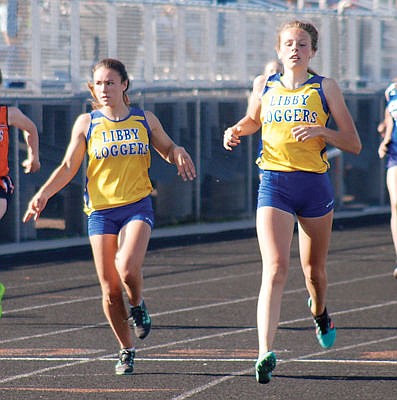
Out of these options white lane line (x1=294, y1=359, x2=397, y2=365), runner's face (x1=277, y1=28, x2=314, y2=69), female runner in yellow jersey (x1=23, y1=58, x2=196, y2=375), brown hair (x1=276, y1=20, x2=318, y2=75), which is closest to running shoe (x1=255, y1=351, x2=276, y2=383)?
female runner in yellow jersey (x1=23, y1=58, x2=196, y2=375)

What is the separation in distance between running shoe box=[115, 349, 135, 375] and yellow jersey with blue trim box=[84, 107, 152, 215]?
0.93 metres

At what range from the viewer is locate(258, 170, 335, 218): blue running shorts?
7.82 meters

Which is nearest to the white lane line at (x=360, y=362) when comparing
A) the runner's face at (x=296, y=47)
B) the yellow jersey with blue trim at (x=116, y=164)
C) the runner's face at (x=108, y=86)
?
the yellow jersey with blue trim at (x=116, y=164)

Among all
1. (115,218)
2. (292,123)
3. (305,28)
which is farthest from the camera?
(115,218)

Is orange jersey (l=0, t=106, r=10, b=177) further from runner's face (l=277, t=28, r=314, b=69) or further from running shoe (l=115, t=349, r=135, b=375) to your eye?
runner's face (l=277, t=28, r=314, b=69)

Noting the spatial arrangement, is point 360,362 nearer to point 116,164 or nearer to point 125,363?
point 125,363

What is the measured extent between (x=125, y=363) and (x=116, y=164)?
125 centimetres

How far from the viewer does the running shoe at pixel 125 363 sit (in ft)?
27.0

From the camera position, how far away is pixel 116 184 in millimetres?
8180

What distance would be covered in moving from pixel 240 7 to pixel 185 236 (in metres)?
4.71

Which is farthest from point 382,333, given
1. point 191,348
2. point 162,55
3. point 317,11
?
point 317,11

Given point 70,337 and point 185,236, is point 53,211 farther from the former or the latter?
point 70,337

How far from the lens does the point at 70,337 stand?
9.91 m

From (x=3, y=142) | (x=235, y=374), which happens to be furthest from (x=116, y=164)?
(x=235, y=374)
